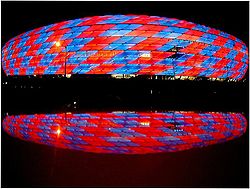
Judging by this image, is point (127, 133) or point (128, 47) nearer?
point (127, 133)

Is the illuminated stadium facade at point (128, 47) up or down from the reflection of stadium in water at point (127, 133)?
up

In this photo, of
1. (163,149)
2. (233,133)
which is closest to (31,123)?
(163,149)

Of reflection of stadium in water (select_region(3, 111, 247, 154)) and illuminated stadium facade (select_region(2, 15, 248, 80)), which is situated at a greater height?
illuminated stadium facade (select_region(2, 15, 248, 80))

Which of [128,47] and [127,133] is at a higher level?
[128,47]

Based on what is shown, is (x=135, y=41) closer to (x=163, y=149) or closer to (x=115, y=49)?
(x=115, y=49)

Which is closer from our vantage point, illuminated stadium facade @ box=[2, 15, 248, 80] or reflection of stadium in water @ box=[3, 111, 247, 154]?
reflection of stadium in water @ box=[3, 111, 247, 154]
